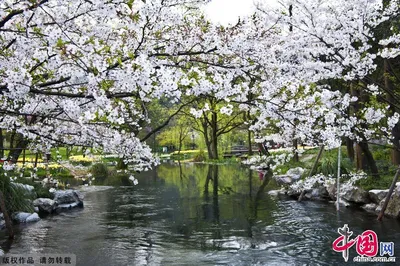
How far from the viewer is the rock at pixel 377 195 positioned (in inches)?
357

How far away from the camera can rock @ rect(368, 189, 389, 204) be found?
908 cm

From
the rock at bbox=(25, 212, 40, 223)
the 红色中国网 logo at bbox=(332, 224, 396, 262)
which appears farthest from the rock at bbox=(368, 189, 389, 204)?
the rock at bbox=(25, 212, 40, 223)

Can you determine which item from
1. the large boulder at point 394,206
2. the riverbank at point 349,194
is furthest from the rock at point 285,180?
the large boulder at point 394,206

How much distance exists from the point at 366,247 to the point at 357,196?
366 centimetres

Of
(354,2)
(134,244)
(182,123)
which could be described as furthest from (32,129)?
(182,123)

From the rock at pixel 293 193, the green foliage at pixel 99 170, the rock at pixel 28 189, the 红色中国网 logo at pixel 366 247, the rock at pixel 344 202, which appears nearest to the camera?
the 红色中国网 logo at pixel 366 247

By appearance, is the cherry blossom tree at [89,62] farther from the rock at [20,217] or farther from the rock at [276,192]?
the rock at [276,192]

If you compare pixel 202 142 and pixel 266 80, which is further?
pixel 202 142

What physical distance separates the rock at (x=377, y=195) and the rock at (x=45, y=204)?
8241 mm

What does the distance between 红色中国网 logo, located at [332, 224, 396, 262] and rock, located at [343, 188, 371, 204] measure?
252 centimetres

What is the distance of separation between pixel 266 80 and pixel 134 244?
3939 mm

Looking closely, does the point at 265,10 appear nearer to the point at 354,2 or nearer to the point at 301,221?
the point at 354,2

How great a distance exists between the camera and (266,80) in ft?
17.1

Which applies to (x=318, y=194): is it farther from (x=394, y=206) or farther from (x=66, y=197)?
(x=66, y=197)
